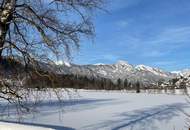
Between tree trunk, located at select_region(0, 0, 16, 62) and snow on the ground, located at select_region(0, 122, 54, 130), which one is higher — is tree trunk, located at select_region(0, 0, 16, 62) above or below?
above

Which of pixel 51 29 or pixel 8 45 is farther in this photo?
pixel 51 29

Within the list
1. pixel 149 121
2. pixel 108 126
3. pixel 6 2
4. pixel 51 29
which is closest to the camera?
pixel 6 2

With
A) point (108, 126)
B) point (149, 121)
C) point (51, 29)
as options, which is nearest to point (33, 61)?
point (51, 29)

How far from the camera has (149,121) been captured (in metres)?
19.4

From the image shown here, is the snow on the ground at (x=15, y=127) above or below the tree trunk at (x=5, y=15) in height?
below

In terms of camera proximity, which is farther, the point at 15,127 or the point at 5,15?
the point at 5,15

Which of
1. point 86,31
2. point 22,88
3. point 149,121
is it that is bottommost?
point 149,121

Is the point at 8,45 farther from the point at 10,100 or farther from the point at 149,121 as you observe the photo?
the point at 149,121

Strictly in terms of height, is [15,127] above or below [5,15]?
below

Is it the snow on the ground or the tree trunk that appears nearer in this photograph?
the snow on the ground

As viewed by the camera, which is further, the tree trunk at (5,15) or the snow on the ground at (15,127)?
the tree trunk at (5,15)

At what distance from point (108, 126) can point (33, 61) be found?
9008 mm

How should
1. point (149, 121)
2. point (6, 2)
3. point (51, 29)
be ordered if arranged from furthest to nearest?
point (149, 121)
point (51, 29)
point (6, 2)

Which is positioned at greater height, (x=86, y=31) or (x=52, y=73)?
(x=86, y=31)
